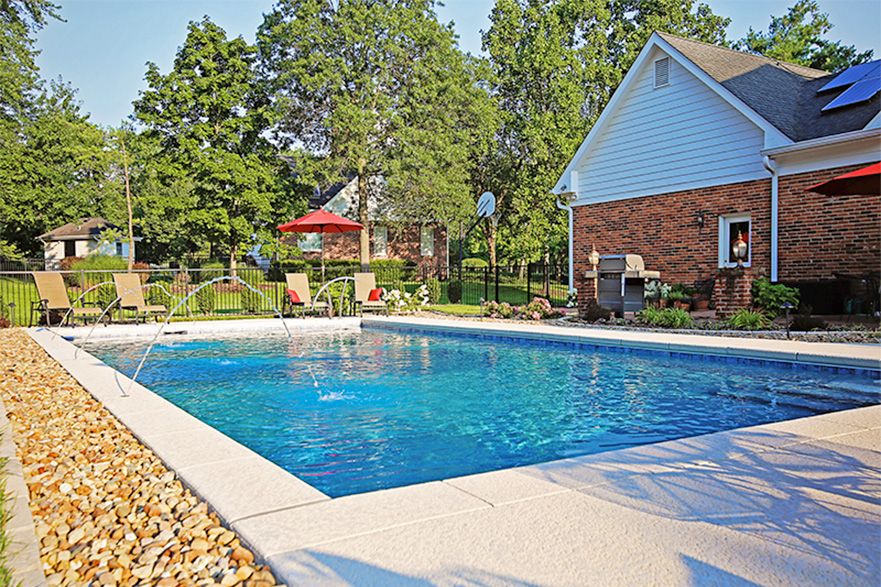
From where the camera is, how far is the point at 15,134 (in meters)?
34.6

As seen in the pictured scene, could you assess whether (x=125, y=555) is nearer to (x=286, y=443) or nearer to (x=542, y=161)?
(x=286, y=443)

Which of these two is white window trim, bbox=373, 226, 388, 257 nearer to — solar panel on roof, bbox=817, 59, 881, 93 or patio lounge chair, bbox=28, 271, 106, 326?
patio lounge chair, bbox=28, 271, 106, 326

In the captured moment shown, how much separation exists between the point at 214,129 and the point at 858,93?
73.5 ft

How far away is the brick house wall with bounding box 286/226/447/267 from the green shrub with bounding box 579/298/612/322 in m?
18.9

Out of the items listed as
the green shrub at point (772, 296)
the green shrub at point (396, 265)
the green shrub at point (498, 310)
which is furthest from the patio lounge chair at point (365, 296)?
the green shrub at point (396, 265)

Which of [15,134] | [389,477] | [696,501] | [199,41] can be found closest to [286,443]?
[389,477]

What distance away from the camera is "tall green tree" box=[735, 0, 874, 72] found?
26.5m

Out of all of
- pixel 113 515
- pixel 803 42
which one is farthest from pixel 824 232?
pixel 803 42

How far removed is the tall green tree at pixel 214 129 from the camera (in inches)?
972

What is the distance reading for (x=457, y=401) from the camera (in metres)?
6.41

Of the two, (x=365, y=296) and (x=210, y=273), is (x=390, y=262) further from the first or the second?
(x=365, y=296)

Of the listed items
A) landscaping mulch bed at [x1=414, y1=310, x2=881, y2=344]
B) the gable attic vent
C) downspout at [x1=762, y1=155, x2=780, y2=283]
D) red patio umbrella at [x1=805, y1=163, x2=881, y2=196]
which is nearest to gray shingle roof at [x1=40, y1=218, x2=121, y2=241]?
the gable attic vent

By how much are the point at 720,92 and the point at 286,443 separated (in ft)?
39.8

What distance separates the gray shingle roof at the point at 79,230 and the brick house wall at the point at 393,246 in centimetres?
1467
